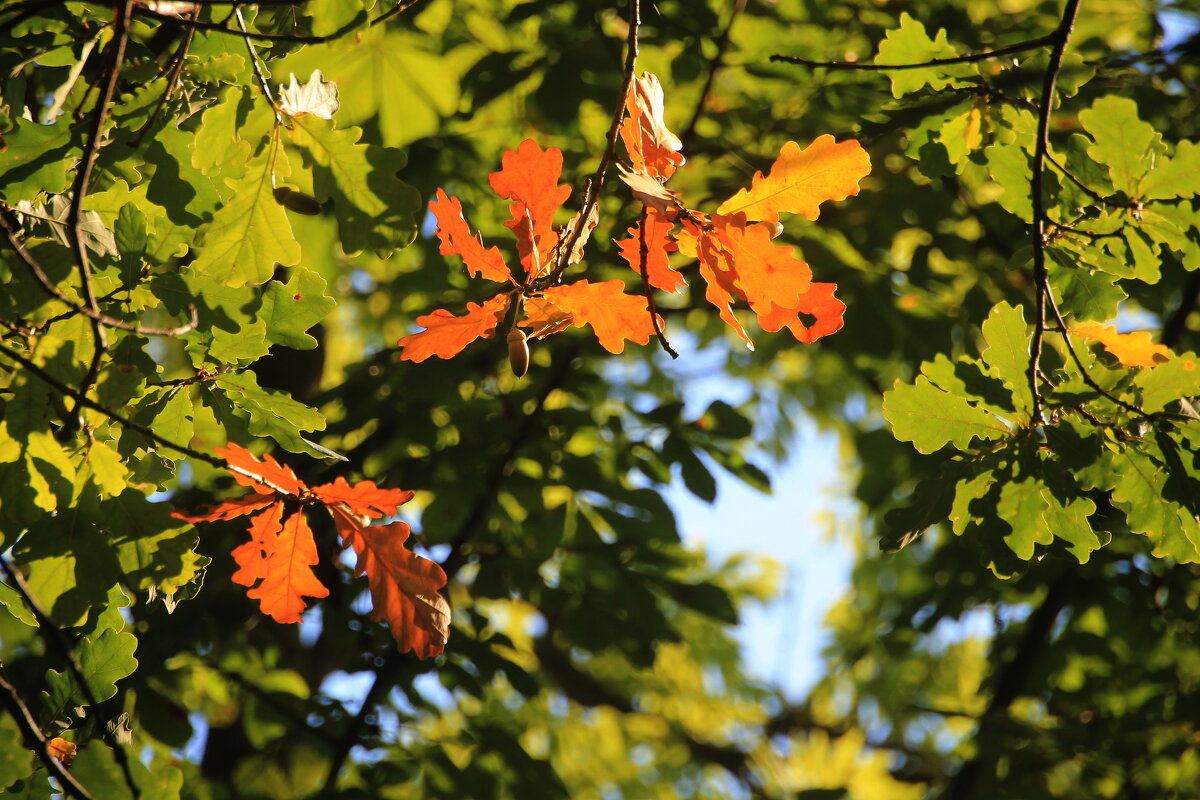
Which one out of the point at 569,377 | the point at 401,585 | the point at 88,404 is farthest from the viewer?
the point at 569,377

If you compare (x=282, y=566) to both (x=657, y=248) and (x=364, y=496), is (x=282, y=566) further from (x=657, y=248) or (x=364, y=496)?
(x=657, y=248)

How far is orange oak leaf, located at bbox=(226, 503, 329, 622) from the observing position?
1082 millimetres

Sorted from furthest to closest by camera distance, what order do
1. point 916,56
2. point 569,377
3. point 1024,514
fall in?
point 569,377 < point 916,56 < point 1024,514

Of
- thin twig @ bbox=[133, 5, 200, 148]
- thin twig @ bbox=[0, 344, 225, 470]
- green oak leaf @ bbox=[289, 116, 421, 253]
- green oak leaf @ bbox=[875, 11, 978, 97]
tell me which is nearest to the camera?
thin twig @ bbox=[0, 344, 225, 470]

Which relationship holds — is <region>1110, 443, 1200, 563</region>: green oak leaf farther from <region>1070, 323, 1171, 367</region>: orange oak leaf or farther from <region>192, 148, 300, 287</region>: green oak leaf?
<region>192, 148, 300, 287</region>: green oak leaf

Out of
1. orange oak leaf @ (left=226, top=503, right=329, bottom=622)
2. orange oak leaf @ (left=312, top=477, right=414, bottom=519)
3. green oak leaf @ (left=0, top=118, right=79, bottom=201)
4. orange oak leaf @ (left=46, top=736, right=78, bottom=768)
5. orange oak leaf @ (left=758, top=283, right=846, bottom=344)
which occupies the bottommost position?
orange oak leaf @ (left=46, top=736, right=78, bottom=768)

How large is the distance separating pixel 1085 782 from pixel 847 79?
2.07 m

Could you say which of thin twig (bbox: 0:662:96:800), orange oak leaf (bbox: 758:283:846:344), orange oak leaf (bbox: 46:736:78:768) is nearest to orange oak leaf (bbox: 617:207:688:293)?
orange oak leaf (bbox: 758:283:846:344)

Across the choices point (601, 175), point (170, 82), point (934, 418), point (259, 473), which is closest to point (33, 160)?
point (170, 82)

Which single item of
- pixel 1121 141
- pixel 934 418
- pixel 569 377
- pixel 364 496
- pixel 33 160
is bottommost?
pixel 569 377

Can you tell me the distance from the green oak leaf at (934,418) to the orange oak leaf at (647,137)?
448 millimetres

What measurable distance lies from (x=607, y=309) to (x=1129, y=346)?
2.43 ft

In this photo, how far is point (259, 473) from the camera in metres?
1.02

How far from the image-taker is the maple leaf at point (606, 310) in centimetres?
101
